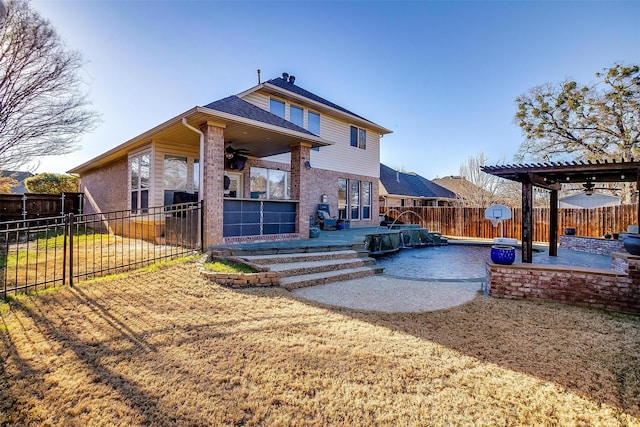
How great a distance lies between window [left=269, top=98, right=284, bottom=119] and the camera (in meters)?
11.9

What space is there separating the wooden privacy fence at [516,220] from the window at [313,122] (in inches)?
330

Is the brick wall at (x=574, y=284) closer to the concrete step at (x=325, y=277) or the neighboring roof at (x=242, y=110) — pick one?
the concrete step at (x=325, y=277)

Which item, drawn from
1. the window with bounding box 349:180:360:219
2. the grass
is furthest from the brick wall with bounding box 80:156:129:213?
the window with bounding box 349:180:360:219

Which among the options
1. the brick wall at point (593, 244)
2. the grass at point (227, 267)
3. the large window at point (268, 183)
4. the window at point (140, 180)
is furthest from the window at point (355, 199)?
the grass at point (227, 267)

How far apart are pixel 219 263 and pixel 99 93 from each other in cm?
1036

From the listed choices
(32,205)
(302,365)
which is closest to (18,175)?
(32,205)

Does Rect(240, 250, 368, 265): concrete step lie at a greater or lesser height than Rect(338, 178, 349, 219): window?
lesser

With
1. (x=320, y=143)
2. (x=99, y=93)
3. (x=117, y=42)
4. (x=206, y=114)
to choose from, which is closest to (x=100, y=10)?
(x=117, y=42)

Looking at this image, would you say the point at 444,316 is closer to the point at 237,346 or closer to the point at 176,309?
the point at 237,346

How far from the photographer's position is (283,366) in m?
2.77

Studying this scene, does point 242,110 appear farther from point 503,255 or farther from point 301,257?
point 503,255

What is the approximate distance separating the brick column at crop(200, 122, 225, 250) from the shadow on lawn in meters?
3.27

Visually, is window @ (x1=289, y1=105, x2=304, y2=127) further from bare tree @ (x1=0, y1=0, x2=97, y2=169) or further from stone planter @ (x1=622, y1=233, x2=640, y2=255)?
stone planter @ (x1=622, y1=233, x2=640, y2=255)

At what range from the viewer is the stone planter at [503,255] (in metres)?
5.41
